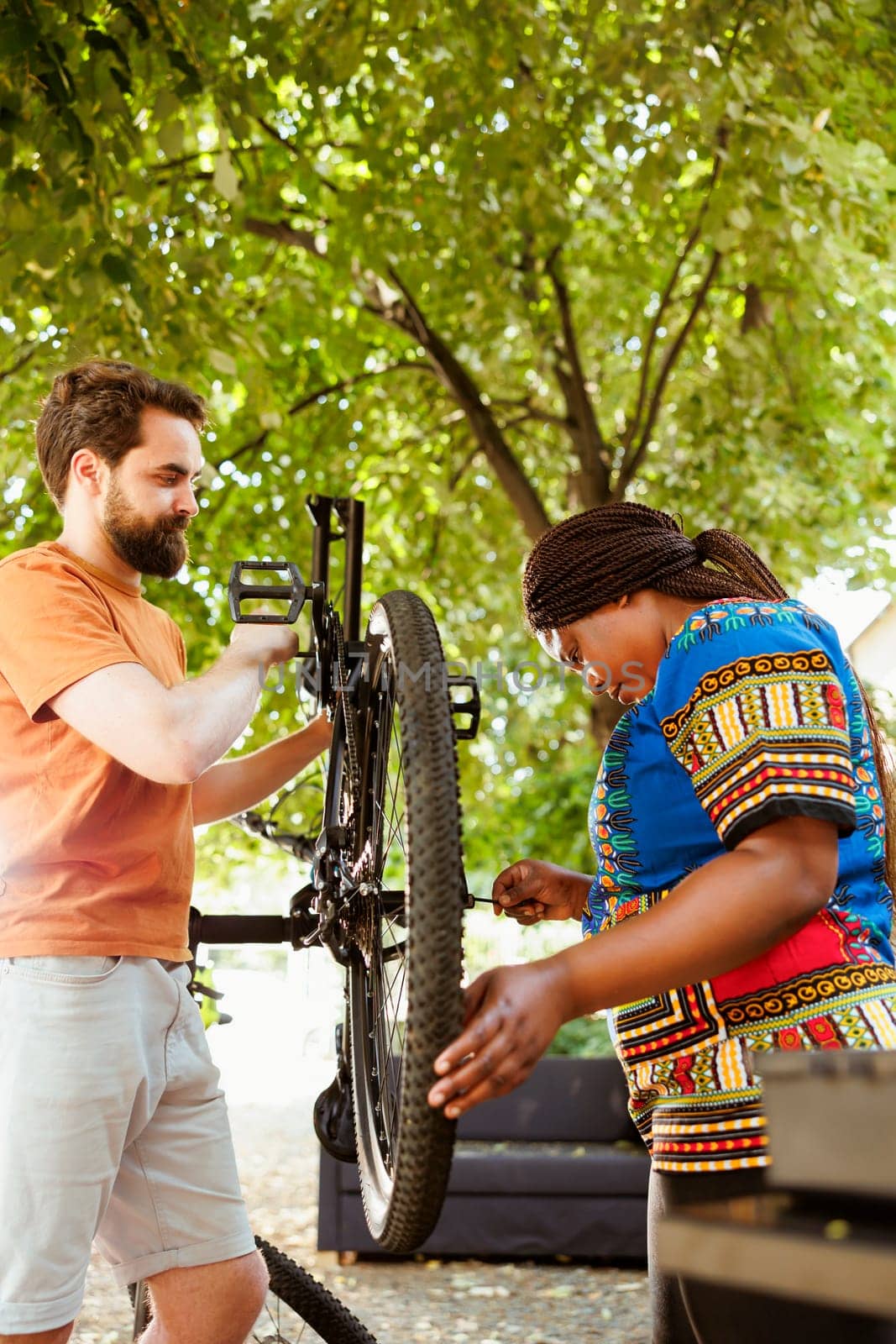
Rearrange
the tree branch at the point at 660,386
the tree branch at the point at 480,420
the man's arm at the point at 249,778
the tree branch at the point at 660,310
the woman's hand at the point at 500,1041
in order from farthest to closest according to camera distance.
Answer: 1. the tree branch at the point at 480,420
2. the tree branch at the point at 660,386
3. the tree branch at the point at 660,310
4. the man's arm at the point at 249,778
5. the woman's hand at the point at 500,1041

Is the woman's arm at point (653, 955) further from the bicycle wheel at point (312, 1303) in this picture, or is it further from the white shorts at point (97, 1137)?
the bicycle wheel at point (312, 1303)

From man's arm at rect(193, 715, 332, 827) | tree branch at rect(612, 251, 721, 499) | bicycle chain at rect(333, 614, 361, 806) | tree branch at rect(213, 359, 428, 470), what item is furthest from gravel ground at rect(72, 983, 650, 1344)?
tree branch at rect(213, 359, 428, 470)

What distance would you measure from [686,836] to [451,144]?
3905mm

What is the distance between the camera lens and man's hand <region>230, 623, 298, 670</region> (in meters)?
1.65

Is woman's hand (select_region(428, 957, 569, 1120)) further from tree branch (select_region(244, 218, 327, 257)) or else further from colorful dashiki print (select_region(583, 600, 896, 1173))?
tree branch (select_region(244, 218, 327, 257))

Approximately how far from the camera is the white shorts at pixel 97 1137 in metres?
1.49

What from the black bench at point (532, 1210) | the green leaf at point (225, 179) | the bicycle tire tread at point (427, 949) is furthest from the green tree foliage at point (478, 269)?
the bicycle tire tread at point (427, 949)

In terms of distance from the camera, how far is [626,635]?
1.40m

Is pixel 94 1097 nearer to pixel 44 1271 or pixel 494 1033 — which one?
pixel 44 1271

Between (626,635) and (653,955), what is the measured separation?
0.47 metres

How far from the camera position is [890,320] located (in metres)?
5.21

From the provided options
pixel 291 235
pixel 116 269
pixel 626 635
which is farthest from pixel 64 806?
pixel 291 235

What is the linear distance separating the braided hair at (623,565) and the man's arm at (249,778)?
685 mm

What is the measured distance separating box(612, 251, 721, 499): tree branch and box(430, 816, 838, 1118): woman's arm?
153 inches
